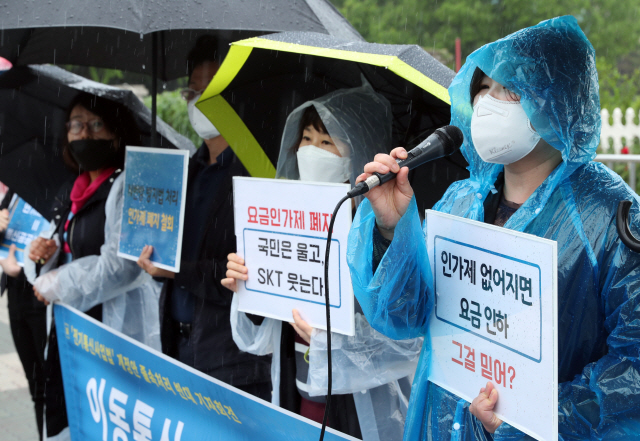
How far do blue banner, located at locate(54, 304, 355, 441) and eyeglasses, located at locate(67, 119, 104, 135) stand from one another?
3.16 feet

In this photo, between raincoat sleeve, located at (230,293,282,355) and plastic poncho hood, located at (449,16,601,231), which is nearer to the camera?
plastic poncho hood, located at (449,16,601,231)

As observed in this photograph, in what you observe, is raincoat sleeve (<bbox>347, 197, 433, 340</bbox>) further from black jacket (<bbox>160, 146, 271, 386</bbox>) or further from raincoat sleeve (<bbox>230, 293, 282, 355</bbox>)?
black jacket (<bbox>160, 146, 271, 386</bbox>)

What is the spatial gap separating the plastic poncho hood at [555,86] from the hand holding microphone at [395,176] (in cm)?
20

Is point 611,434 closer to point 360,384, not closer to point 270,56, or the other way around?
point 360,384

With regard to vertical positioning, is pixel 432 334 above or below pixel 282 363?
above

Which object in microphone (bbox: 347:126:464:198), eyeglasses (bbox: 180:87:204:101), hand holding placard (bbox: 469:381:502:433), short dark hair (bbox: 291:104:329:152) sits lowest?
hand holding placard (bbox: 469:381:502:433)

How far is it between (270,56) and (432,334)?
1.63 meters

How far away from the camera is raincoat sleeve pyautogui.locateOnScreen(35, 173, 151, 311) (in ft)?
11.3

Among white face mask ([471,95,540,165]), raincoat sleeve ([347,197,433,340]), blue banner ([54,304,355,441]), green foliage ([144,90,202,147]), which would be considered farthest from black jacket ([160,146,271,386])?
green foliage ([144,90,202,147])

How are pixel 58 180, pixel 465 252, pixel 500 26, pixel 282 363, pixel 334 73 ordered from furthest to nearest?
pixel 500 26
pixel 58 180
pixel 334 73
pixel 282 363
pixel 465 252

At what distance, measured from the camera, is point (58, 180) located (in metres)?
4.19

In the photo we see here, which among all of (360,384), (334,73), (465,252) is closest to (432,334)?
(465,252)

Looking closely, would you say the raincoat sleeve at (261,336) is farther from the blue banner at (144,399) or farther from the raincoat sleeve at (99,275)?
the raincoat sleeve at (99,275)

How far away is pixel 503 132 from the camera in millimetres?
1667
